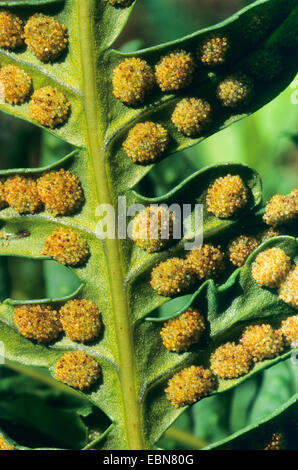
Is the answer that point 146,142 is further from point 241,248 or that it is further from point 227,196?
point 241,248

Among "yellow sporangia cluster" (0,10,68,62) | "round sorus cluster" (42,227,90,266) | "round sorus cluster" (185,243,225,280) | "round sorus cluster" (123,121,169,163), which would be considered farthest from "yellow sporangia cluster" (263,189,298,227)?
"yellow sporangia cluster" (0,10,68,62)

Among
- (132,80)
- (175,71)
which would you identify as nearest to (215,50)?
(175,71)

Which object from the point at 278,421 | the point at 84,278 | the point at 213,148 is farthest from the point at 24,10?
the point at 278,421

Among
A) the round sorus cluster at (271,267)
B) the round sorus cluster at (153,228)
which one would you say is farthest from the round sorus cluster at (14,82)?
the round sorus cluster at (271,267)

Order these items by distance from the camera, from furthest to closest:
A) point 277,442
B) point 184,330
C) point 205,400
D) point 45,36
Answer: point 205,400 → point 277,442 → point 184,330 → point 45,36

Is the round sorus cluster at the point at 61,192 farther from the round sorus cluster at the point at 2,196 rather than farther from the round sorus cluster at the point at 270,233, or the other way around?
the round sorus cluster at the point at 270,233

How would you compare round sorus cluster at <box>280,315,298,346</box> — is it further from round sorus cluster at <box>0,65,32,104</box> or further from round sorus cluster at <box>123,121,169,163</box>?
round sorus cluster at <box>0,65,32,104</box>

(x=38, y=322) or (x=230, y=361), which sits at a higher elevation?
(x=38, y=322)
